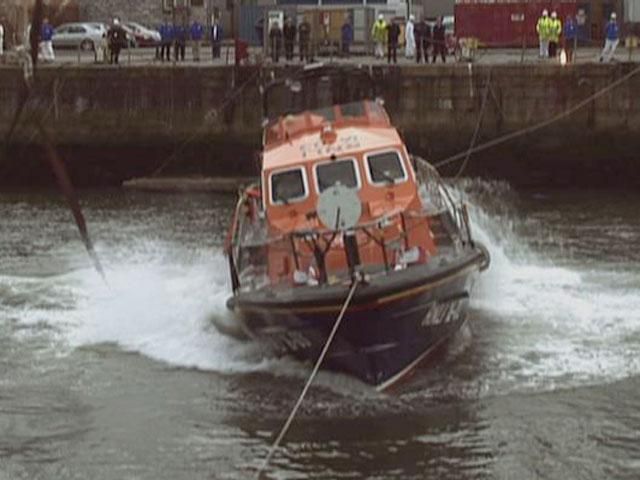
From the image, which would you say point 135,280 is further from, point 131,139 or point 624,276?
point 131,139

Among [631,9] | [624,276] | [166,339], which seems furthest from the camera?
[631,9]

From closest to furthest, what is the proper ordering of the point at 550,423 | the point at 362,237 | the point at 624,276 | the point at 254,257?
the point at 550,423 → the point at 362,237 → the point at 254,257 → the point at 624,276

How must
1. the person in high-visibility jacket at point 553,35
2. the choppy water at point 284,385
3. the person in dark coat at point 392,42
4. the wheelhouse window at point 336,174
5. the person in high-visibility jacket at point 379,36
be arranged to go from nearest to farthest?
the choppy water at point 284,385 → the wheelhouse window at point 336,174 → the person in dark coat at point 392,42 → the person in high-visibility jacket at point 553,35 → the person in high-visibility jacket at point 379,36

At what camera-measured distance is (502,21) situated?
43.5 metres

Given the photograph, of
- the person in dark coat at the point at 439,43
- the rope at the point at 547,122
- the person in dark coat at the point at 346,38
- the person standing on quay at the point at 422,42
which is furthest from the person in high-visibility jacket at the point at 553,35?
the person in dark coat at the point at 346,38

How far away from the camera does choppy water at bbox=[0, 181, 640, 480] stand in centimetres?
1427

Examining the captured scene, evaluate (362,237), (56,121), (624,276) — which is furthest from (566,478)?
(56,121)

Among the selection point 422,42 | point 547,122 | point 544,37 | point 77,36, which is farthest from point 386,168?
point 77,36

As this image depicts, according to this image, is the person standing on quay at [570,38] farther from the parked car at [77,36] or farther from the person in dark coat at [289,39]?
the parked car at [77,36]

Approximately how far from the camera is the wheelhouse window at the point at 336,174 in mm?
17984

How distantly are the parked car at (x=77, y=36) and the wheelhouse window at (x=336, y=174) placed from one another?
29.7 metres

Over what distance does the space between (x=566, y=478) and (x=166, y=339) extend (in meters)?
7.39

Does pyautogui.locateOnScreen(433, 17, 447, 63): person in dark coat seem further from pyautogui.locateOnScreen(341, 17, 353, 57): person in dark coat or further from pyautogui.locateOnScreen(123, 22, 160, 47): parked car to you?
pyautogui.locateOnScreen(123, 22, 160, 47): parked car

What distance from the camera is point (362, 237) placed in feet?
56.2
